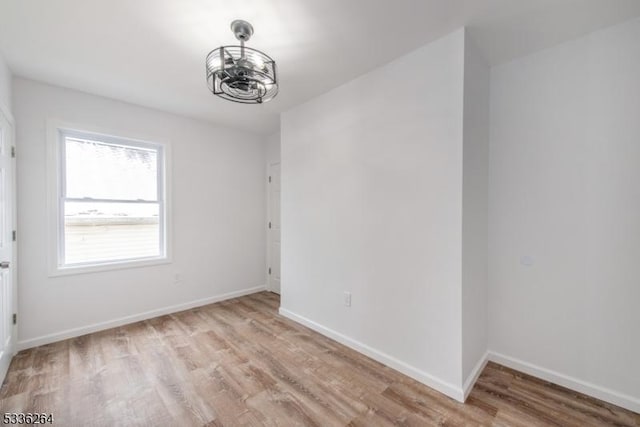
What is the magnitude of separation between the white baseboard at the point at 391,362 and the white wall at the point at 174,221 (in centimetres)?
161

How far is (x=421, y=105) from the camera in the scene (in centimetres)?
212

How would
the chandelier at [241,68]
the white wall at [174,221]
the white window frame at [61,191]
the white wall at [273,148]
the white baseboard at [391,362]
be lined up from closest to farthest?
the chandelier at [241,68] → the white baseboard at [391,362] → the white wall at [174,221] → the white window frame at [61,191] → the white wall at [273,148]

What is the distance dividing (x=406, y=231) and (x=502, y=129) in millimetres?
1219

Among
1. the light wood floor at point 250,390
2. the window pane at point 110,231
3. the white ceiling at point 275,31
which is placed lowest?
the light wood floor at point 250,390

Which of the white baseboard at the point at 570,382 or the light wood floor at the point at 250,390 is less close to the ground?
the white baseboard at the point at 570,382

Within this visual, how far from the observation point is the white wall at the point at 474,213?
1.95m

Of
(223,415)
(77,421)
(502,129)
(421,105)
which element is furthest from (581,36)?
(77,421)

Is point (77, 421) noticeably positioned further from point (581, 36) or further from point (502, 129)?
point (581, 36)

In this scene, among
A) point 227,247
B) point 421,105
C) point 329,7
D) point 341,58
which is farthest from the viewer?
point 227,247

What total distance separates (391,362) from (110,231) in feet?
11.1

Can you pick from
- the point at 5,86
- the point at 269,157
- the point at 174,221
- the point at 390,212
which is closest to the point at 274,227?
the point at 269,157

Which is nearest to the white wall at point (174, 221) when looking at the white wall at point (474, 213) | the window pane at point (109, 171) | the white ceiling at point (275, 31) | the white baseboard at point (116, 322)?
the white baseboard at point (116, 322)

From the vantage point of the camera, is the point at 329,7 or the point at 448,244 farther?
the point at 448,244

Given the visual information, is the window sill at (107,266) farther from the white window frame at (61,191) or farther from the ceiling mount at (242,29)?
the ceiling mount at (242,29)
